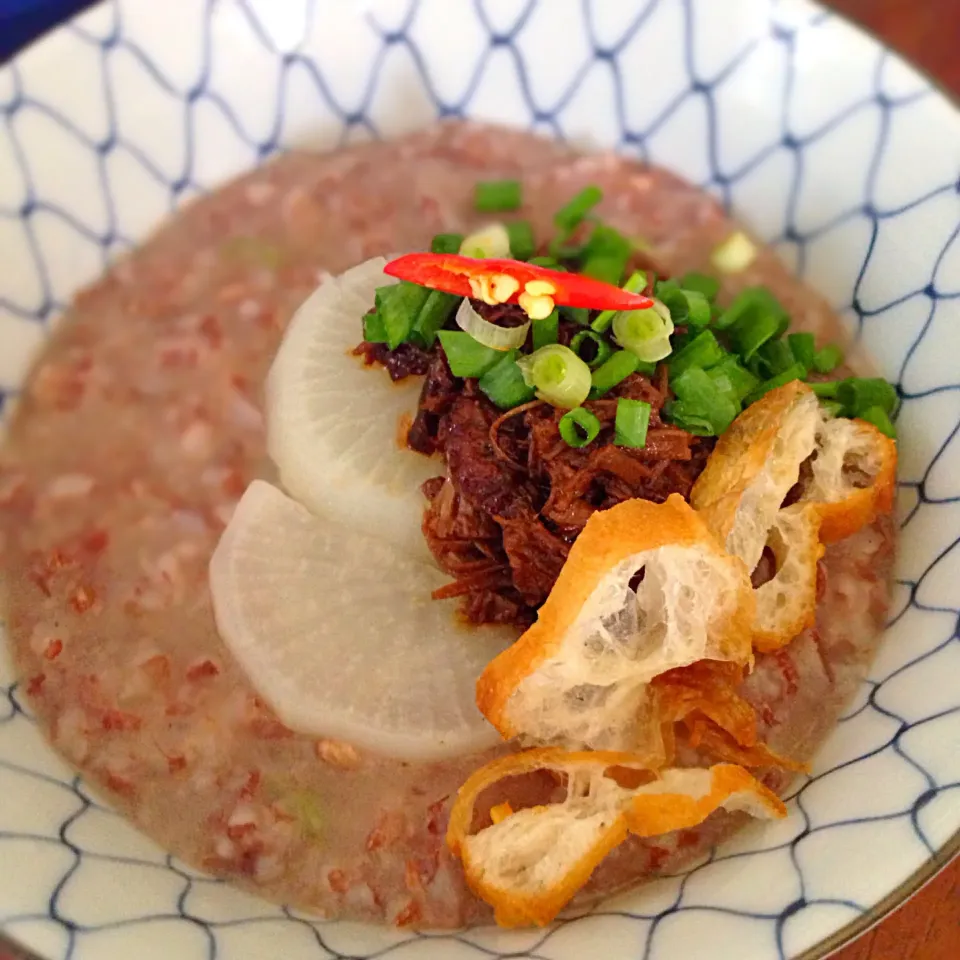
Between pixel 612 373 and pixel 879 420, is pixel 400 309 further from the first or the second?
pixel 879 420

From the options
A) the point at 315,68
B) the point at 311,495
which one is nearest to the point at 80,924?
the point at 311,495

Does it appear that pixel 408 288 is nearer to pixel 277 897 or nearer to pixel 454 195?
pixel 454 195

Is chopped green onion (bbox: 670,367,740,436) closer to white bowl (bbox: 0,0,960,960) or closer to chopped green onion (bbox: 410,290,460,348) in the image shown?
white bowl (bbox: 0,0,960,960)

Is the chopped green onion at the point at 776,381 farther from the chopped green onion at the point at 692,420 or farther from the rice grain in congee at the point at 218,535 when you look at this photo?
the rice grain in congee at the point at 218,535

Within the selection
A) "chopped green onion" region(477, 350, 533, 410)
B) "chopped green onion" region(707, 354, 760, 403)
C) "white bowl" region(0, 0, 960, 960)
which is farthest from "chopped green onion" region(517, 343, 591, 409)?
"white bowl" region(0, 0, 960, 960)

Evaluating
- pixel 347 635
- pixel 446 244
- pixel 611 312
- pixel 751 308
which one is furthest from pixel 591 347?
pixel 347 635
